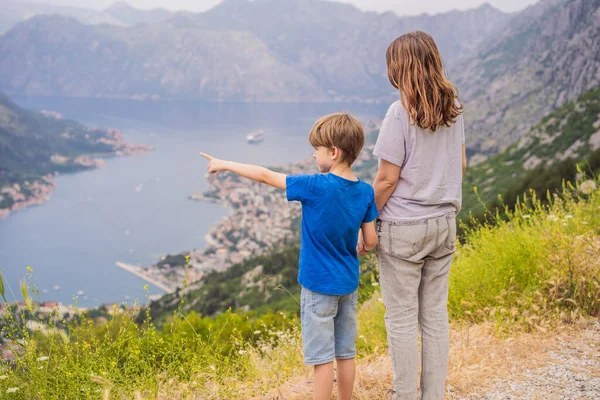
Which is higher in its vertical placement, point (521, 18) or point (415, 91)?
point (521, 18)

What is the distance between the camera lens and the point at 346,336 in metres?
2.27

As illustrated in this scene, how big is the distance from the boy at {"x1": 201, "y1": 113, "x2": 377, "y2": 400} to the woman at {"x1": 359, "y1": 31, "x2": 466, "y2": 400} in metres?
0.13

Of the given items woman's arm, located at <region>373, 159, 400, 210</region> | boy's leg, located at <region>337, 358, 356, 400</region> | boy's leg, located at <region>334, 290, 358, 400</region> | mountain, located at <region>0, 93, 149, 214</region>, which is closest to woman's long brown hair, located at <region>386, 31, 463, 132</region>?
woman's arm, located at <region>373, 159, 400, 210</region>

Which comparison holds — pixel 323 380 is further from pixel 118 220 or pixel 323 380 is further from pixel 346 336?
pixel 118 220

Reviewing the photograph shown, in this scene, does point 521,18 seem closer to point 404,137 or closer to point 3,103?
point 3,103

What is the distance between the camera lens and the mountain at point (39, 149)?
114 meters

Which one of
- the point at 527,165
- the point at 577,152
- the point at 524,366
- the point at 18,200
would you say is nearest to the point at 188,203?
the point at 18,200

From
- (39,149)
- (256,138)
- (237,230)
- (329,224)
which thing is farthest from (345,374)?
(256,138)

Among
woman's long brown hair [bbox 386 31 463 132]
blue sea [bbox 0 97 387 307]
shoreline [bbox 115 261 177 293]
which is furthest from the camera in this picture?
blue sea [bbox 0 97 387 307]

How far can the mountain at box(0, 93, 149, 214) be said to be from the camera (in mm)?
114188

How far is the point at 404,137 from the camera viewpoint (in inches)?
84.9

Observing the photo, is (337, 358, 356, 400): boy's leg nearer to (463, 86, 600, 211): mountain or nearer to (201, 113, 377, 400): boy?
(201, 113, 377, 400): boy

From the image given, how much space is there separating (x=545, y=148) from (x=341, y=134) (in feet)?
144

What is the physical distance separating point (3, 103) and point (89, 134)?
85.0ft
